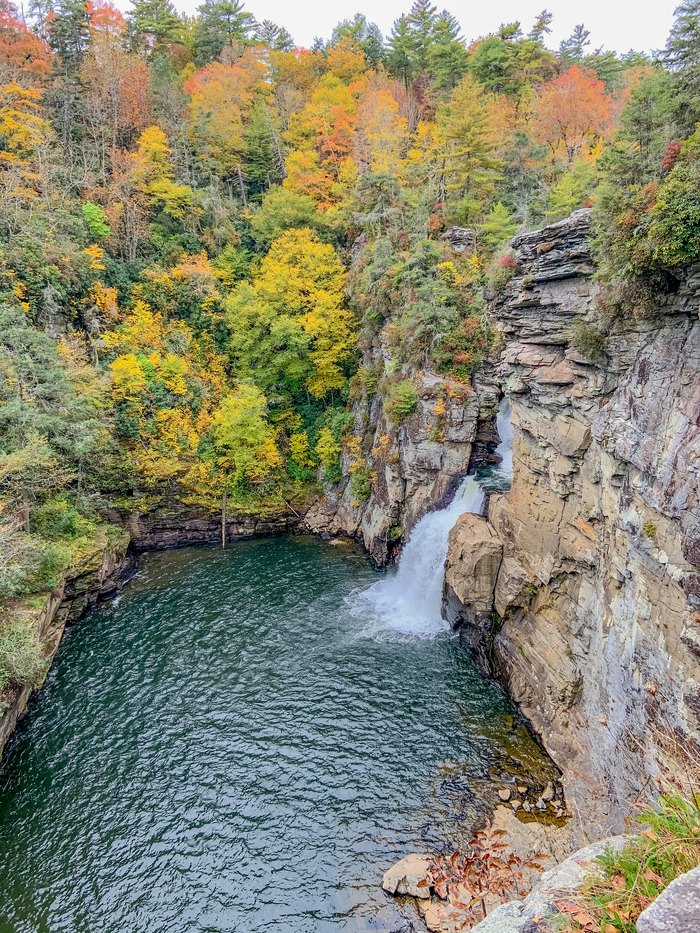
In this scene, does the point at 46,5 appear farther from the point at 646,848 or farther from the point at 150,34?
the point at 646,848

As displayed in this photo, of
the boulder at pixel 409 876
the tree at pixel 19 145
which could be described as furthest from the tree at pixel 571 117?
the boulder at pixel 409 876

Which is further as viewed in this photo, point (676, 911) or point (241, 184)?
point (241, 184)

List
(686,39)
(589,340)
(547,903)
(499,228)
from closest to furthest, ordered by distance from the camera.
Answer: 1. (547,903)
2. (686,39)
3. (589,340)
4. (499,228)

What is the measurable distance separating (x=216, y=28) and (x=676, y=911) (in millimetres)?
64849

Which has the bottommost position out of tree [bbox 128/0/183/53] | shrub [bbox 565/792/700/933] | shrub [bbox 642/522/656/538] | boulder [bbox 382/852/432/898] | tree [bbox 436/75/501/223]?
boulder [bbox 382/852/432/898]

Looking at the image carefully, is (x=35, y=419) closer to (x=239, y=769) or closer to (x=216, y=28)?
(x=239, y=769)

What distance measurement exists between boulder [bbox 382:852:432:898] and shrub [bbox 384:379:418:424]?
17.8m

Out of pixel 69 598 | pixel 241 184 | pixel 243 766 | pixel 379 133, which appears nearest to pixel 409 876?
pixel 243 766

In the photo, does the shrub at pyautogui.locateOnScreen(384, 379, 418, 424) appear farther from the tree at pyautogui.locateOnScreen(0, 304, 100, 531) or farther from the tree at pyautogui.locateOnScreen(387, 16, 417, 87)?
the tree at pyautogui.locateOnScreen(387, 16, 417, 87)

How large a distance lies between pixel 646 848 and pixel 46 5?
57490 millimetres

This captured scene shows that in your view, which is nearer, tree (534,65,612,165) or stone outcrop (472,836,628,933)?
stone outcrop (472,836,628,933)

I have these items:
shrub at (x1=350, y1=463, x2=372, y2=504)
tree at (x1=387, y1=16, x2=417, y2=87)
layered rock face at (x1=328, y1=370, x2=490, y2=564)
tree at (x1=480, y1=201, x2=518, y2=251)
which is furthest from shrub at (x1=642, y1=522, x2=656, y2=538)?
tree at (x1=387, y1=16, x2=417, y2=87)

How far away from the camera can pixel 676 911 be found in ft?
12.6

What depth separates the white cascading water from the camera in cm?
2198
